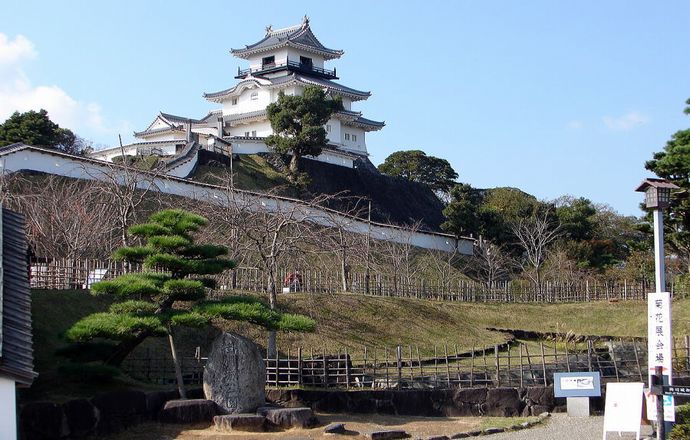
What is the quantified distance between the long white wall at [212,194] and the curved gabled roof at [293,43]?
19.9 m

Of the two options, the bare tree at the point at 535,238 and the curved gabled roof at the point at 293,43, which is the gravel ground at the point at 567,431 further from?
the curved gabled roof at the point at 293,43

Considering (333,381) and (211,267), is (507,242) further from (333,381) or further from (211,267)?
(211,267)

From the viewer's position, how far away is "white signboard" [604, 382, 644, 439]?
12.5m

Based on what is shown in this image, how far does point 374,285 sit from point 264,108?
2585cm

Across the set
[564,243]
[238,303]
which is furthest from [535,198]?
[238,303]

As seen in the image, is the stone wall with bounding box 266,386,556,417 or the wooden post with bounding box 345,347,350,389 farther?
the wooden post with bounding box 345,347,350,389

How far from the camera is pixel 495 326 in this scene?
27.0m

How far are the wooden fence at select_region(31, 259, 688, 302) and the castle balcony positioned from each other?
25037mm

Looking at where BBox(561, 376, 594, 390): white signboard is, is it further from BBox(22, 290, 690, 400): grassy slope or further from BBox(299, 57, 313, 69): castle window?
BBox(299, 57, 313, 69): castle window

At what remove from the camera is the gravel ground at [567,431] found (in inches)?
549

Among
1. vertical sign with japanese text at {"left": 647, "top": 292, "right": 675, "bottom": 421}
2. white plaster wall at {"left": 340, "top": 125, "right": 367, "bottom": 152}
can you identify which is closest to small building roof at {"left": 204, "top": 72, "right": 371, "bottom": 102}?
white plaster wall at {"left": 340, "top": 125, "right": 367, "bottom": 152}

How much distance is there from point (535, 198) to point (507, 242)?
700cm

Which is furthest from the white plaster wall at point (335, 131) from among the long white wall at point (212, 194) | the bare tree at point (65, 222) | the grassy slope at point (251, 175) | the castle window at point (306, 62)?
the bare tree at point (65, 222)

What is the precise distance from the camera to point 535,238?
1640 inches
